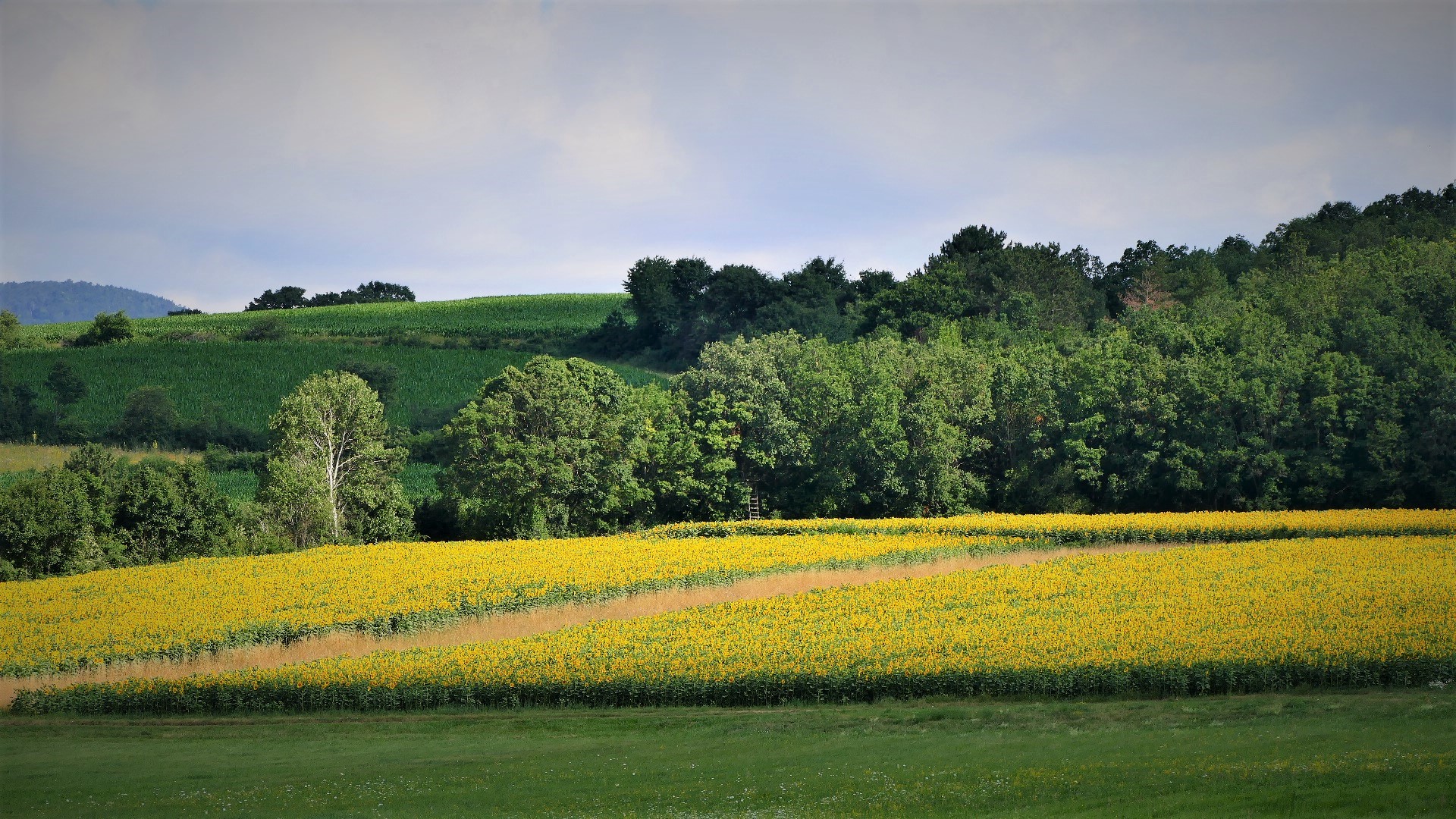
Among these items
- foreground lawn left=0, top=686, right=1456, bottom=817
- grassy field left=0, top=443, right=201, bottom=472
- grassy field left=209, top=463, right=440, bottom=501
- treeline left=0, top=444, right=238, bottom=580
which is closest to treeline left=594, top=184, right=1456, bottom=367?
grassy field left=209, top=463, right=440, bottom=501

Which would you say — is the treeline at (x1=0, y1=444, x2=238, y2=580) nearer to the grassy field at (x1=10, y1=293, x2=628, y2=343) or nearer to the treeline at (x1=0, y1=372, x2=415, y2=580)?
the treeline at (x1=0, y1=372, x2=415, y2=580)

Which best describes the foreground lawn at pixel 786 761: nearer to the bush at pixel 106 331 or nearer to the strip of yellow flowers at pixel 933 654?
the strip of yellow flowers at pixel 933 654

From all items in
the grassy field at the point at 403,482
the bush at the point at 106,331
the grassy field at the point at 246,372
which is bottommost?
the grassy field at the point at 403,482

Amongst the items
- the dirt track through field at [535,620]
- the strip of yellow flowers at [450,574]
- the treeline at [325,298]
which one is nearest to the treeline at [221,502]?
the strip of yellow flowers at [450,574]

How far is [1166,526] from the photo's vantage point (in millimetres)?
51344

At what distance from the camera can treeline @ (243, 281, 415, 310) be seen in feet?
554

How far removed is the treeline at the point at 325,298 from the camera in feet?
554

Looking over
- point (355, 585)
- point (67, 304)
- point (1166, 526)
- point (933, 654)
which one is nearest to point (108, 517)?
point (355, 585)

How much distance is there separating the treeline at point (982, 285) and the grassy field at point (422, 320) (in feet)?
56.4

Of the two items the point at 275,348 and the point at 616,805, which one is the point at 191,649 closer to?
the point at 616,805

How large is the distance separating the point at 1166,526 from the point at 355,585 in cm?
3448

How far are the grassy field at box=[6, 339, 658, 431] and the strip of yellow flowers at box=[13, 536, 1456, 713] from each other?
221 feet

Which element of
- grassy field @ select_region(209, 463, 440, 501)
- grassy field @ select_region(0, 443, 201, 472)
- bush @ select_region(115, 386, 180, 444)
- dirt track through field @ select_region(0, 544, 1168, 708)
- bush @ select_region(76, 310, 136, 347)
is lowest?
dirt track through field @ select_region(0, 544, 1168, 708)

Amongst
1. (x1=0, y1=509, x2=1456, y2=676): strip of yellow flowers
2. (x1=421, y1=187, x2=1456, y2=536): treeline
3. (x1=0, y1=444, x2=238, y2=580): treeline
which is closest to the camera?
(x1=0, y1=509, x2=1456, y2=676): strip of yellow flowers
